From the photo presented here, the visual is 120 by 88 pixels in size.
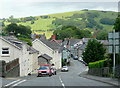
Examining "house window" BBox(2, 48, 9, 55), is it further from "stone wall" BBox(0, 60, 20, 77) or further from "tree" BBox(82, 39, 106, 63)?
"tree" BBox(82, 39, 106, 63)

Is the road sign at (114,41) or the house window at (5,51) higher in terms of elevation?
the road sign at (114,41)

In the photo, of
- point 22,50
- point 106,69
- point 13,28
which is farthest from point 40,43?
point 13,28

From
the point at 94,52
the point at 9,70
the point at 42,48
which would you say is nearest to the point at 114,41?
the point at 9,70

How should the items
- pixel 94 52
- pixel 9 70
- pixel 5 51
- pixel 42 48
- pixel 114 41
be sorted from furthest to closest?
pixel 42 48 → pixel 94 52 → pixel 5 51 → pixel 9 70 → pixel 114 41

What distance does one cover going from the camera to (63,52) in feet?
343

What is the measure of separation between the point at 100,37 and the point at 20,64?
130148 mm

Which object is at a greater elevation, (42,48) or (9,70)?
(42,48)

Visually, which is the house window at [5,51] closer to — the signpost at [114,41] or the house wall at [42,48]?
the signpost at [114,41]

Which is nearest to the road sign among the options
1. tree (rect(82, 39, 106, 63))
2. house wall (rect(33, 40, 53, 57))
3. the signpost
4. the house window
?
the signpost

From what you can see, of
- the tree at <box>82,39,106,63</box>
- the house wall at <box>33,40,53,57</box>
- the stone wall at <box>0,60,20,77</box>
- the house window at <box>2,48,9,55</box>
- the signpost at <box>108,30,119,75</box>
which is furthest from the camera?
the house wall at <box>33,40,53,57</box>

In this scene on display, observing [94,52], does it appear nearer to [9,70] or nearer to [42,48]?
[42,48]

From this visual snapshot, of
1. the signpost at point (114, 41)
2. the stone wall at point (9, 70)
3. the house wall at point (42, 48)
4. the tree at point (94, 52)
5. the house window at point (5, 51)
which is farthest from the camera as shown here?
the house wall at point (42, 48)

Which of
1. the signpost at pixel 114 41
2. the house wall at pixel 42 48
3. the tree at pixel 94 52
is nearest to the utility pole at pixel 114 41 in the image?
the signpost at pixel 114 41

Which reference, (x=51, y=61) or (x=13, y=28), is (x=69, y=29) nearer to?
(x=13, y=28)
